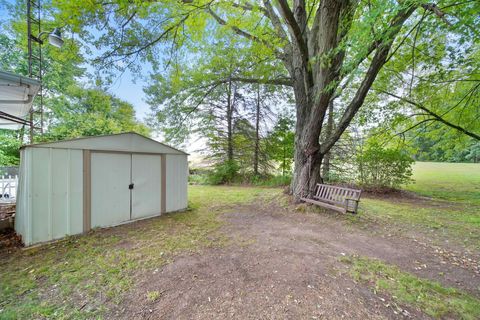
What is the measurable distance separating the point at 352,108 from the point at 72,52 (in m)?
7.41

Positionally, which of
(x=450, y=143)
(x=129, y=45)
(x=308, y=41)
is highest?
(x=308, y=41)

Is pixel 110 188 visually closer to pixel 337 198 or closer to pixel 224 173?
pixel 337 198

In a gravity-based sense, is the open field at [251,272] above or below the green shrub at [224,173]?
below

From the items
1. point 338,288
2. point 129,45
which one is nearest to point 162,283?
point 338,288

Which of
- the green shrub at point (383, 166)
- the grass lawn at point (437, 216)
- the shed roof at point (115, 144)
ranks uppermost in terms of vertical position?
the shed roof at point (115, 144)

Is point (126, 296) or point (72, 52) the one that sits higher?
point (72, 52)

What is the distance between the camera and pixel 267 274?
2.54 metres

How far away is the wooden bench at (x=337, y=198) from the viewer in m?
4.59

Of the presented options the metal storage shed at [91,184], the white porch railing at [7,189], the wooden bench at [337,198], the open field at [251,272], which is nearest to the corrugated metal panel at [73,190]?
the metal storage shed at [91,184]

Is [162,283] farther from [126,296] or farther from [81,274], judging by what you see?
[81,274]

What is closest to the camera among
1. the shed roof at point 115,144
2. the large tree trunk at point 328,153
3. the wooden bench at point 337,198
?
the shed roof at point 115,144

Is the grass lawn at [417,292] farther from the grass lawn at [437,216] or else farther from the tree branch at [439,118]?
the tree branch at [439,118]

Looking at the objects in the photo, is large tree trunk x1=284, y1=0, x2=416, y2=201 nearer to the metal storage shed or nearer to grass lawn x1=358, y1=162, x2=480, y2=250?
grass lawn x1=358, y1=162, x2=480, y2=250

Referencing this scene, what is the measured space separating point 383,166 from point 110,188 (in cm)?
1050
